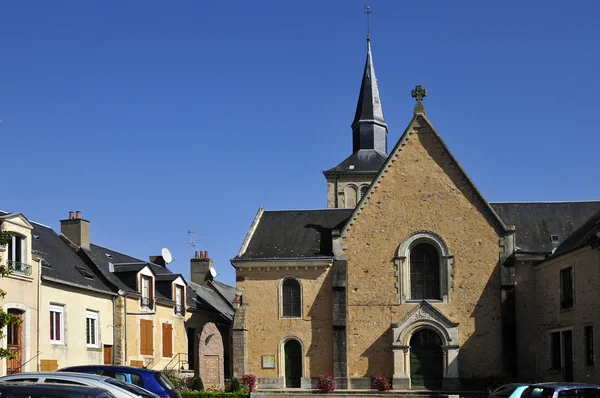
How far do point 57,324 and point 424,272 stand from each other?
14.8 m

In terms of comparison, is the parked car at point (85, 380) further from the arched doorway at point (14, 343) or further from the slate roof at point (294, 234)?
the slate roof at point (294, 234)

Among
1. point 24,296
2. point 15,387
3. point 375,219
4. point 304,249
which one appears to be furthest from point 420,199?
point 15,387

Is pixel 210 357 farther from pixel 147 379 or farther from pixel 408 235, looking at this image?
pixel 147 379

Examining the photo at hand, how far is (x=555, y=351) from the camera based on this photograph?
32.5 metres

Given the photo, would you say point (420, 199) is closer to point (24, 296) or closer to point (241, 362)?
point (241, 362)

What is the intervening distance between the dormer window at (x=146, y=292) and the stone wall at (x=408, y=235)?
8.08 meters

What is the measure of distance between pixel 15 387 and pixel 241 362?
25.5m

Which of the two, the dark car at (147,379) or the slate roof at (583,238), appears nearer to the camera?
the dark car at (147,379)

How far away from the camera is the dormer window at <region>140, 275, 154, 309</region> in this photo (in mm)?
35312

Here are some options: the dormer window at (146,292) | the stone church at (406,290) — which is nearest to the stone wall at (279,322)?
the stone church at (406,290)

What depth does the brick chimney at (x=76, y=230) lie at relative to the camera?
35.0 meters

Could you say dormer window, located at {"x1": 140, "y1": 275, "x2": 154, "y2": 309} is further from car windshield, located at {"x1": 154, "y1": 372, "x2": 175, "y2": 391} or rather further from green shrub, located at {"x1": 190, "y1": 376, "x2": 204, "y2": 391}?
car windshield, located at {"x1": 154, "y1": 372, "x2": 175, "y2": 391}

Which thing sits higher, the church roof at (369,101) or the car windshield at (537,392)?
the church roof at (369,101)

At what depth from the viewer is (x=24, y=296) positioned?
26.8m
